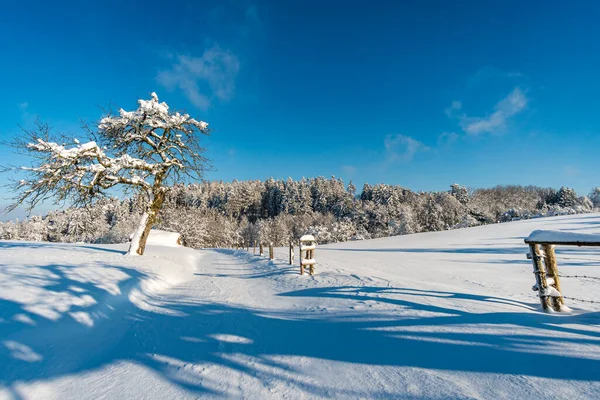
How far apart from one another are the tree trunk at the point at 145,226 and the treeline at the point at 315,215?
1584 inches

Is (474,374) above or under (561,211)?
under

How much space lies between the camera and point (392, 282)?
732cm

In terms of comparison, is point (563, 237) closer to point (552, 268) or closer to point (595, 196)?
point (552, 268)

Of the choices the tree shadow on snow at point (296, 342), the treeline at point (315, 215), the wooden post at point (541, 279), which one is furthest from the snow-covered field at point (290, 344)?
the treeline at point (315, 215)

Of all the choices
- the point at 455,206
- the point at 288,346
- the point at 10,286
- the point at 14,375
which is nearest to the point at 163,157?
the point at 10,286

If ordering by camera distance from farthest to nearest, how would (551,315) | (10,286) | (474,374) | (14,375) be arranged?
1. (10,286)
2. (551,315)
3. (14,375)
4. (474,374)

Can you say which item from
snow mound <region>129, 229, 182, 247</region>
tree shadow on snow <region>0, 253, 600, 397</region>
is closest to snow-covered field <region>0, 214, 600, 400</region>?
tree shadow on snow <region>0, 253, 600, 397</region>

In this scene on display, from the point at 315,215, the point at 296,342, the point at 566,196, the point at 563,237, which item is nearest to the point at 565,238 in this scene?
the point at 563,237

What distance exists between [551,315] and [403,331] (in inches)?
100.0

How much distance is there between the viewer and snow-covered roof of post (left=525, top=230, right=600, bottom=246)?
4164 millimetres

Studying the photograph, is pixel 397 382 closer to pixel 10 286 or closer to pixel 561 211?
pixel 10 286

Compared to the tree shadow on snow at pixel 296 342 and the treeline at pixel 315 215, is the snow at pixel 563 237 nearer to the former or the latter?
the tree shadow on snow at pixel 296 342

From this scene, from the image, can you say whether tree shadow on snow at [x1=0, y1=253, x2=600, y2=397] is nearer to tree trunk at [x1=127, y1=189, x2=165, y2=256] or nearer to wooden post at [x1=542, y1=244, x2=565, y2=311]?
wooden post at [x1=542, y1=244, x2=565, y2=311]

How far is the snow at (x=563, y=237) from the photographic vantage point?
4.19m
